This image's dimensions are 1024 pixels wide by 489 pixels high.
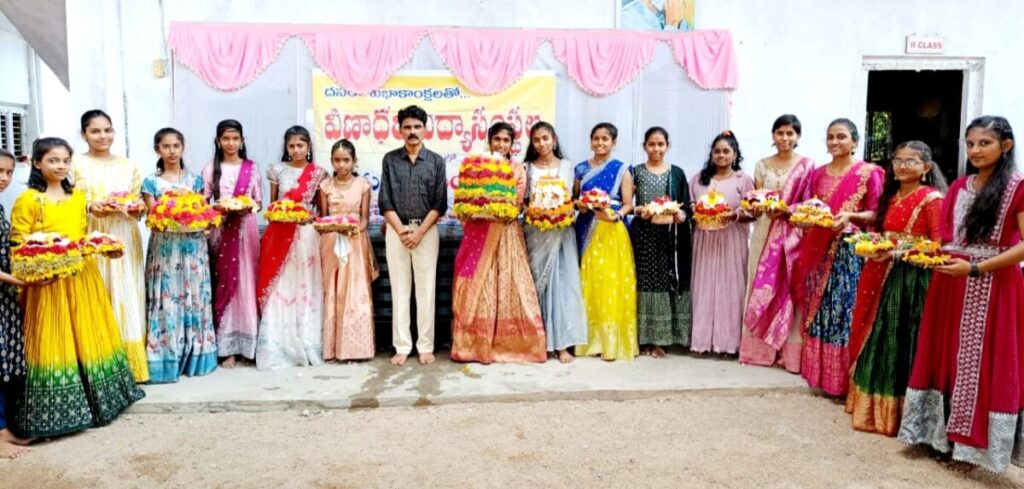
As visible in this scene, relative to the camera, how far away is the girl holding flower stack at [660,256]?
5539 millimetres

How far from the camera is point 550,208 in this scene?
5141 mm

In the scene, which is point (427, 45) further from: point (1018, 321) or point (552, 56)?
point (1018, 321)

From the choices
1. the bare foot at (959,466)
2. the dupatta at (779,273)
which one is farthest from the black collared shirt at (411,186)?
the bare foot at (959,466)

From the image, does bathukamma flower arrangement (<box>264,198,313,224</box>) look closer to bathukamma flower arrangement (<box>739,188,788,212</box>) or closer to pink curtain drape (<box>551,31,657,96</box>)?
pink curtain drape (<box>551,31,657,96</box>)

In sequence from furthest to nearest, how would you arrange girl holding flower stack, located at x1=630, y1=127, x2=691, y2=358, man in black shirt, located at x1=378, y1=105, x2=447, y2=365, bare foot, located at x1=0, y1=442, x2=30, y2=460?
girl holding flower stack, located at x1=630, y1=127, x2=691, y2=358 → man in black shirt, located at x1=378, y1=105, x2=447, y2=365 → bare foot, located at x1=0, y1=442, x2=30, y2=460

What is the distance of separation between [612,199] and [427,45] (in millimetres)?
2430

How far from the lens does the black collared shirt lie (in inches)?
214

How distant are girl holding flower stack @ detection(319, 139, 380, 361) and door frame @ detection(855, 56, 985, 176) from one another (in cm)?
→ 496

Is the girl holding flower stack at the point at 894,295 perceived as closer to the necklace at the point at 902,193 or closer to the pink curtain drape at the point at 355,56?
the necklace at the point at 902,193

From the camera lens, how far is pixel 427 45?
→ 21.7 feet

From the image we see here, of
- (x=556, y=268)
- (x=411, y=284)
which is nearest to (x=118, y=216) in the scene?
(x=411, y=284)

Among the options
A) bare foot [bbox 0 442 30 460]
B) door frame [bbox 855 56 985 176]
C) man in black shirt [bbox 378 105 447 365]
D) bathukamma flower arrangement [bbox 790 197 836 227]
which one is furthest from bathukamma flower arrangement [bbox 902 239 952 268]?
bare foot [bbox 0 442 30 460]

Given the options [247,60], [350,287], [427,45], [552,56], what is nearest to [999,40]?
[552,56]

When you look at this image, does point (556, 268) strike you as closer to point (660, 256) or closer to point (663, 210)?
point (660, 256)
